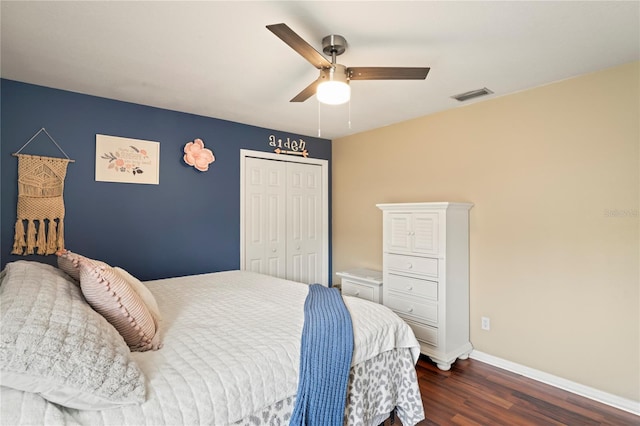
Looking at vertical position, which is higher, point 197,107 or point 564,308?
point 197,107

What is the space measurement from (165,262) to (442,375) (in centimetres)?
268

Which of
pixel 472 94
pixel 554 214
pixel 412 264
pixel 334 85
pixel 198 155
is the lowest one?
pixel 412 264

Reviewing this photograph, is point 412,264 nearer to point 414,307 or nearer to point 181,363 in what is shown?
point 414,307

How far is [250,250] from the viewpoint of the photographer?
151 inches

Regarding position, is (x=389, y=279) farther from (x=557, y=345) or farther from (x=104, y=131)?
(x=104, y=131)

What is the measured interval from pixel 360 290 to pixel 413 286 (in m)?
0.73

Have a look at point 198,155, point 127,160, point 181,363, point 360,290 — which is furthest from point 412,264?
point 127,160

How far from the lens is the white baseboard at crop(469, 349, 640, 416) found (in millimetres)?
2238

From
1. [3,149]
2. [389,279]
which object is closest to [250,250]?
[389,279]

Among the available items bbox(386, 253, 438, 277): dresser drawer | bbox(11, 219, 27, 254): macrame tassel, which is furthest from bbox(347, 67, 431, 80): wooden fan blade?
bbox(11, 219, 27, 254): macrame tassel

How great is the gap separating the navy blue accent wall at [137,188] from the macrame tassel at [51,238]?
0.08 metres

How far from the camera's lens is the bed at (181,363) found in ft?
3.15

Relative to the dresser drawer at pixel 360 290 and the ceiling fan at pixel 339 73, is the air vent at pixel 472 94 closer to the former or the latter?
the ceiling fan at pixel 339 73

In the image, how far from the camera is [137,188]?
3.11 m
